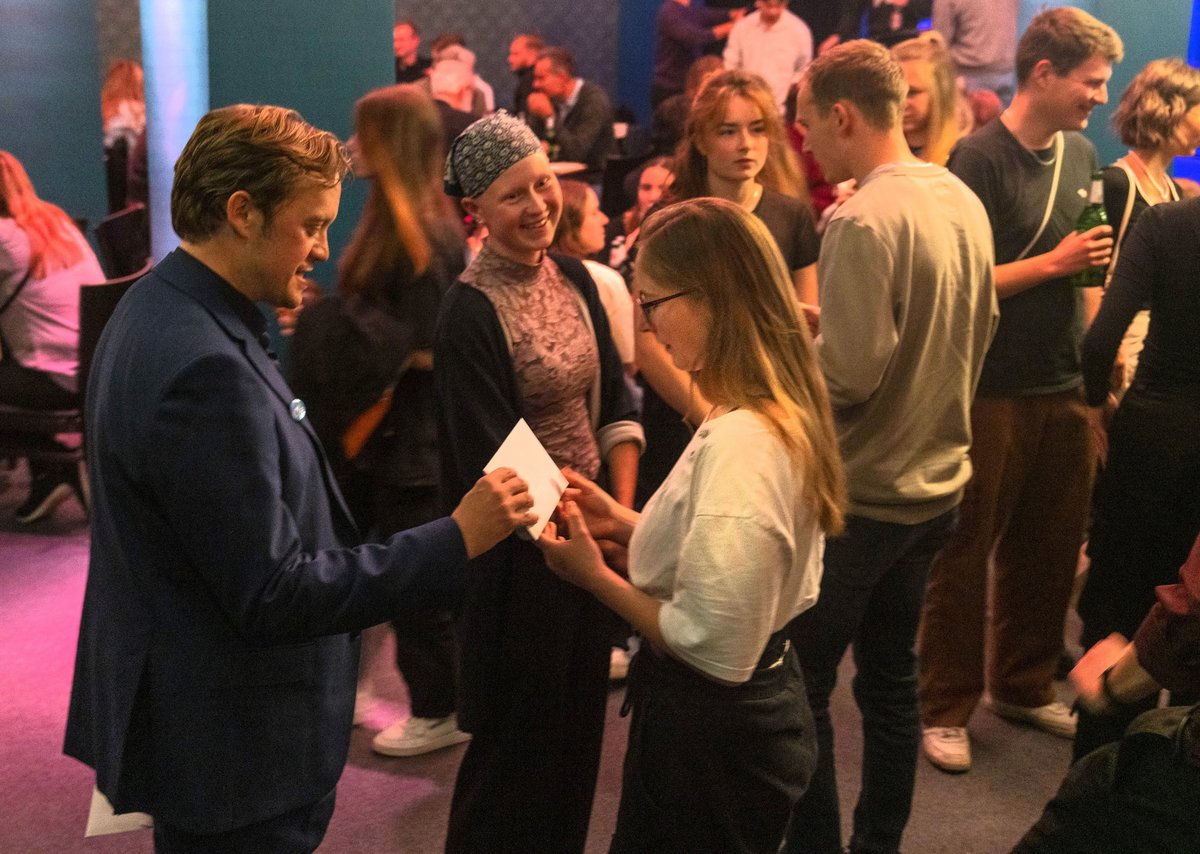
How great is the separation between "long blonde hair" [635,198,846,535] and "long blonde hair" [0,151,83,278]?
4078mm

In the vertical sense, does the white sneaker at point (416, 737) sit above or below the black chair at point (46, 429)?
below

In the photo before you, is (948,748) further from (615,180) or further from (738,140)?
(615,180)

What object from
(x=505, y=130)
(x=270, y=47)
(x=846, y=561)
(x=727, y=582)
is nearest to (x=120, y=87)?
(x=270, y=47)

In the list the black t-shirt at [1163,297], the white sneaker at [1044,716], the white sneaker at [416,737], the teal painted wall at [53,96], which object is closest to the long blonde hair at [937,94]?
the black t-shirt at [1163,297]

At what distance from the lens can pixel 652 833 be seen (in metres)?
1.82

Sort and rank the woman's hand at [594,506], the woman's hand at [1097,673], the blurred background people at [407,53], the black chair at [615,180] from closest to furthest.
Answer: the woman's hand at [1097,673] → the woman's hand at [594,506] → the black chair at [615,180] → the blurred background people at [407,53]

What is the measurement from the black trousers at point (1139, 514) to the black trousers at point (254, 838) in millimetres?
1811

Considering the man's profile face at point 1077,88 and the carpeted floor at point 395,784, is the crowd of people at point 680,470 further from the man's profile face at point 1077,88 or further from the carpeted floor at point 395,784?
the carpeted floor at point 395,784

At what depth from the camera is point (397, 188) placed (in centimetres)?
302

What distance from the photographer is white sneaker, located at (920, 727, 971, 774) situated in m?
3.30

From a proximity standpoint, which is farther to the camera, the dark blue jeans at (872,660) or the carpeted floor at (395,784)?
the carpeted floor at (395,784)

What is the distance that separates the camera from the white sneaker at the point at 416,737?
3.38 meters

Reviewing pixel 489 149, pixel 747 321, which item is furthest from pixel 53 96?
pixel 747 321

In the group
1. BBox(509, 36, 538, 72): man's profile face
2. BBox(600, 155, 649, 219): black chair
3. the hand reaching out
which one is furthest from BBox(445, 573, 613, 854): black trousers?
BBox(509, 36, 538, 72): man's profile face
